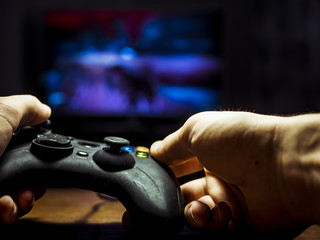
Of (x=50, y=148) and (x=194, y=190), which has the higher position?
(x=50, y=148)

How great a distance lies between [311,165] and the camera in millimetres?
327

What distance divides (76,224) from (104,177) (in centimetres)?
9

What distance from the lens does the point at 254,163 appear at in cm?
39

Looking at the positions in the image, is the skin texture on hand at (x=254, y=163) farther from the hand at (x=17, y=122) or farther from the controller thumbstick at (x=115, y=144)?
the hand at (x=17, y=122)

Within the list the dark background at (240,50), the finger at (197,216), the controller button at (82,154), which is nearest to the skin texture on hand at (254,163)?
the finger at (197,216)

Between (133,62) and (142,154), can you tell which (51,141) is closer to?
(142,154)

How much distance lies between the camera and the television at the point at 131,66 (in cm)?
197

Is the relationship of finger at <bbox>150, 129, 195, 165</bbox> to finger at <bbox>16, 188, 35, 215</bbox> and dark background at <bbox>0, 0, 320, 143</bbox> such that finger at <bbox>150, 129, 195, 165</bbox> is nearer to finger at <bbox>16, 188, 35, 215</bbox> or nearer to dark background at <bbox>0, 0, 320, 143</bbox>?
finger at <bbox>16, 188, 35, 215</bbox>

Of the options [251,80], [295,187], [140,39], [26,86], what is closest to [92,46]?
[140,39]

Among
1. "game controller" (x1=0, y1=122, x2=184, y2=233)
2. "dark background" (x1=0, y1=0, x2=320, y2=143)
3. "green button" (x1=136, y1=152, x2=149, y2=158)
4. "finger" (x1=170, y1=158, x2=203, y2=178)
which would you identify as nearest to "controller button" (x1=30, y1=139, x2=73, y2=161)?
"game controller" (x1=0, y1=122, x2=184, y2=233)

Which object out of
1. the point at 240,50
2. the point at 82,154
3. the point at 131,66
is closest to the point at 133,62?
the point at 131,66

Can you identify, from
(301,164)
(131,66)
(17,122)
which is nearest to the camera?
(301,164)

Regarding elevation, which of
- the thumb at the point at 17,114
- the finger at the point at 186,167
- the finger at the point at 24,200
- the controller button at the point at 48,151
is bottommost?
the finger at the point at 186,167

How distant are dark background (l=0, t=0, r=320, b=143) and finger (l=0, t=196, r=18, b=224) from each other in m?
1.54
